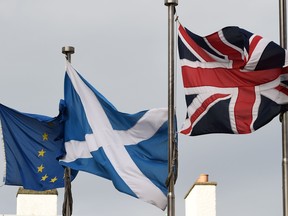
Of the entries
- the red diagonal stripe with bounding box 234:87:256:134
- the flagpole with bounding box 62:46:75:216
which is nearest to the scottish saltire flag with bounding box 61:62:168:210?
the flagpole with bounding box 62:46:75:216

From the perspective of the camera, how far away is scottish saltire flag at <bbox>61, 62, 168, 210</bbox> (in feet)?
109

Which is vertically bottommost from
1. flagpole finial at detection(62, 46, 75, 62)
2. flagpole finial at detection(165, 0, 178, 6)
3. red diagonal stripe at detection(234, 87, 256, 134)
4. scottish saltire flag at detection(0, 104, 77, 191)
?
scottish saltire flag at detection(0, 104, 77, 191)

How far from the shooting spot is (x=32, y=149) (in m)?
35.4

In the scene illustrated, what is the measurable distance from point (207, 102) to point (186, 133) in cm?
75

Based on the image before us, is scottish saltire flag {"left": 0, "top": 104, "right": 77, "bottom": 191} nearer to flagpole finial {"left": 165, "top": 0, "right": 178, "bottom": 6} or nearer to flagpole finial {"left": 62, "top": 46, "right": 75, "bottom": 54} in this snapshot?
flagpole finial {"left": 62, "top": 46, "right": 75, "bottom": 54}

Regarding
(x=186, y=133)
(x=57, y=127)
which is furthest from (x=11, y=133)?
(x=186, y=133)

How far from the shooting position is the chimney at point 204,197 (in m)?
46.5

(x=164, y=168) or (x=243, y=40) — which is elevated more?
(x=243, y=40)

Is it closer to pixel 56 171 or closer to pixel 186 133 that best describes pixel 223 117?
pixel 186 133

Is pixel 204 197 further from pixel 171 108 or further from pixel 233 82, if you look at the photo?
pixel 233 82

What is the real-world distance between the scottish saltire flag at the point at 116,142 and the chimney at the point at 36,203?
1276 centimetres

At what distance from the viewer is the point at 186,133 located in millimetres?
31375

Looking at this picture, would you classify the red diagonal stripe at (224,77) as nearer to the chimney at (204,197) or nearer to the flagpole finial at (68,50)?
the flagpole finial at (68,50)

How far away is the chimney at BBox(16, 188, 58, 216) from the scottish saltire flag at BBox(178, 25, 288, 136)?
16270 mm
